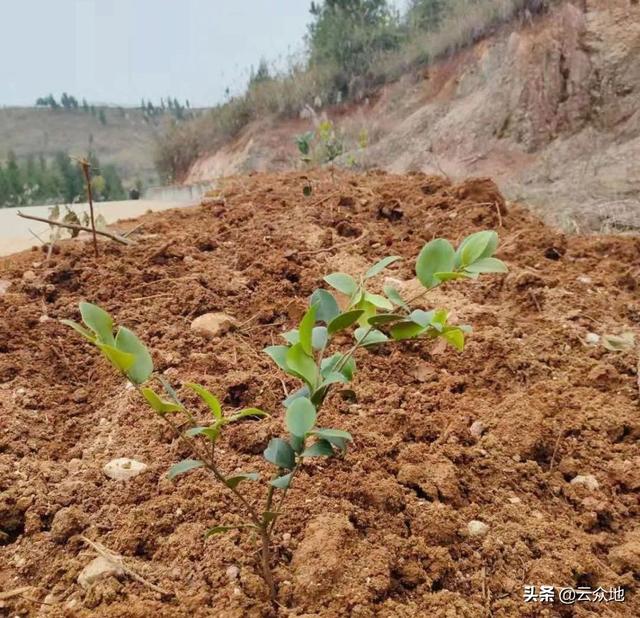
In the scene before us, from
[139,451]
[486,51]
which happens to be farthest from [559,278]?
[486,51]

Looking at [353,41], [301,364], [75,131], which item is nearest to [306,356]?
[301,364]

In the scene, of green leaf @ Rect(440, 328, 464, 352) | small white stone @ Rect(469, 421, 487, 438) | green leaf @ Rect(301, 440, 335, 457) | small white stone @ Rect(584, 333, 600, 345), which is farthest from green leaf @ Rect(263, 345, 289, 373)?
small white stone @ Rect(584, 333, 600, 345)

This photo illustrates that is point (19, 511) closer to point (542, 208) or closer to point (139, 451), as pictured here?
point (139, 451)

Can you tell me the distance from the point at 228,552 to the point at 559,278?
4.61 feet

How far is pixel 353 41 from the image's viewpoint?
34.5ft

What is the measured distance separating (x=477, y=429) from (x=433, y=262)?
18.8 inches

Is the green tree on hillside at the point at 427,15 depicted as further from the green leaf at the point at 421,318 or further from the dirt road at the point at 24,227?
the green leaf at the point at 421,318

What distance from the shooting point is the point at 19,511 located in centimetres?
99

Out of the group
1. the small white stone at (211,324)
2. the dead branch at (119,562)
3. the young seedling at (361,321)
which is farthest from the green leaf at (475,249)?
the small white stone at (211,324)

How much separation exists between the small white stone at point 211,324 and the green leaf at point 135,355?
73 cm

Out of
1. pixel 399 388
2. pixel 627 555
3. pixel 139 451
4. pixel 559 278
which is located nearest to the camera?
pixel 627 555

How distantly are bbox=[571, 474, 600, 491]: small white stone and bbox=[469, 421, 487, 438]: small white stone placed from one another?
18 cm

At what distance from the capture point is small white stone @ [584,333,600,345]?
1.59 m

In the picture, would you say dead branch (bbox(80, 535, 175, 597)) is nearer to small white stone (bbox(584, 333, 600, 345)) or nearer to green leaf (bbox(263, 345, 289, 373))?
green leaf (bbox(263, 345, 289, 373))
